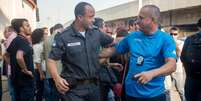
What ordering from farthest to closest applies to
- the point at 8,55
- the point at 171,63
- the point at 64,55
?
1. the point at 8,55
2. the point at 64,55
3. the point at 171,63

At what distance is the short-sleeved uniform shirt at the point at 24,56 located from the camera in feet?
24.0

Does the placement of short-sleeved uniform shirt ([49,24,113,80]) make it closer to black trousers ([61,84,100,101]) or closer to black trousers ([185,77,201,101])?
black trousers ([61,84,100,101])

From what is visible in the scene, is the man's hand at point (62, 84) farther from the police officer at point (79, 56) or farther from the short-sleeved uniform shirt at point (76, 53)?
the short-sleeved uniform shirt at point (76, 53)

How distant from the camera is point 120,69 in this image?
20.9ft

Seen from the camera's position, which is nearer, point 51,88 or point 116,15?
point 51,88

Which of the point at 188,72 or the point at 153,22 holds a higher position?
the point at 153,22

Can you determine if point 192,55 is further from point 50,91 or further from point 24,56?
point 50,91

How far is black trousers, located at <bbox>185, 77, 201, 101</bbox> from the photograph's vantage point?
6.48m

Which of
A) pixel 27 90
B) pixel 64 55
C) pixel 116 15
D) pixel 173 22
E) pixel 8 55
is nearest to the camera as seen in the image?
pixel 64 55

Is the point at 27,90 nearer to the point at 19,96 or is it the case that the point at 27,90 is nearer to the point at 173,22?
the point at 19,96

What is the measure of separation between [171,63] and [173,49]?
0.63ft

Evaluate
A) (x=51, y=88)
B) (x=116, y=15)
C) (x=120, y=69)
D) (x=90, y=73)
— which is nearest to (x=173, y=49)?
(x=90, y=73)

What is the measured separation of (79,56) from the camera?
5246 millimetres

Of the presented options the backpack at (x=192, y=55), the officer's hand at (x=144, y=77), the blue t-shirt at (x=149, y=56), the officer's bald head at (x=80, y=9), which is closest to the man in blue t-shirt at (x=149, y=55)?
the blue t-shirt at (x=149, y=56)
